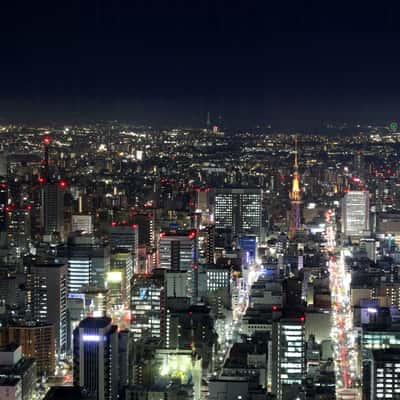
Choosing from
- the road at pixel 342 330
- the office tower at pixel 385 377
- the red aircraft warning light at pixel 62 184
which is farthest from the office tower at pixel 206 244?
the office tower at pixel 385 377

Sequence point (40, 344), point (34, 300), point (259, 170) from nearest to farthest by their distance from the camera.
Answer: point (40, 344) < point (34, 300) < point (259, 170)

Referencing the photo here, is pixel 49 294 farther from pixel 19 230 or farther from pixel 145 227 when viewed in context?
pixel 145 227

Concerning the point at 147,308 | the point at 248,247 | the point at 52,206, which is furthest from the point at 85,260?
the point at 248,247

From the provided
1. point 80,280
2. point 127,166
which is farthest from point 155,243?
point 80,280

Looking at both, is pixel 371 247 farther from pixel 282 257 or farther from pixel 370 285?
pixel 370 285

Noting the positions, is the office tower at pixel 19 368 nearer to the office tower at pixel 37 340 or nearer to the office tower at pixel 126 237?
the office tower at pixel 37 340

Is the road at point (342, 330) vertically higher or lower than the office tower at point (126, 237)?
lower
